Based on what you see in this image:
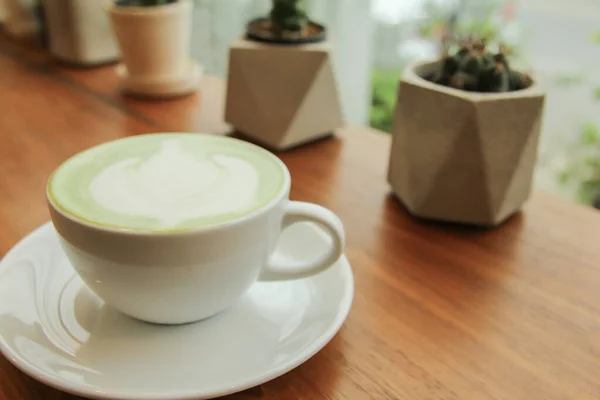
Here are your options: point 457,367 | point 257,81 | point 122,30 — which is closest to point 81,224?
point 457,367

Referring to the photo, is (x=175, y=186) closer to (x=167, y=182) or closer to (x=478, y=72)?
(x=167, y=182)

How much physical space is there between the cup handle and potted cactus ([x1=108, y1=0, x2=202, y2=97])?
50 centimetres

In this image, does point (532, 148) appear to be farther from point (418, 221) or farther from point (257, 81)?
point (257, 81)

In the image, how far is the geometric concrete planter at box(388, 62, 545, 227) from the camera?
20.3 inches

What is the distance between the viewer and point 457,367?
0.40 metres

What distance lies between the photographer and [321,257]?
0.41 metres

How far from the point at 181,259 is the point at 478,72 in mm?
309

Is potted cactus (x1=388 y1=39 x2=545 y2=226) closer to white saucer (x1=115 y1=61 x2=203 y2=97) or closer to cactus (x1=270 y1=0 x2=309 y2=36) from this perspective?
cactus (x1=270 y1=0 x2=309 y2=36)

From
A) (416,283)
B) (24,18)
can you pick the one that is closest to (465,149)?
(416,283)

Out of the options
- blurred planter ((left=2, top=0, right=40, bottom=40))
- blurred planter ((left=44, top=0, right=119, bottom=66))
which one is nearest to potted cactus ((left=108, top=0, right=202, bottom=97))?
blurred planter ((left=44, top=0, right=119, bottom=66))

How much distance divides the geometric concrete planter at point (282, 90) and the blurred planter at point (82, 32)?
36 cm

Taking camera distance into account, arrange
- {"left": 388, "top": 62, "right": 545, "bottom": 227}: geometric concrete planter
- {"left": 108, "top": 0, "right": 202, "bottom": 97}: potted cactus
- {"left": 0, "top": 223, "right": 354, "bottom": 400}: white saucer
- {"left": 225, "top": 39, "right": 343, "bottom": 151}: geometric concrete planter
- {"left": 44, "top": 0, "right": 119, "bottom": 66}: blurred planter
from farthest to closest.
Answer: {"left": 44, "top": 0, "right": 119, "bottom": 66}: blurred planter, {"left": 108, "top": 0, "right": 202, "bottom": 97}: potted cactus, {"left": 225, "top": 39, "right": 343, "bottom": 151}: geometric concrete planter, {"left": 388, "top": 62, "right": 545, "bottom": 227}: geometric concrete planter, {"left": 0, "top": 223, "right": 354, "bottom": 400}: white saucer

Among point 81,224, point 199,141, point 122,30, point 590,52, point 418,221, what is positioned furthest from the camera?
point 590,52

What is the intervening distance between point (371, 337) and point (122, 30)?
0.57m
